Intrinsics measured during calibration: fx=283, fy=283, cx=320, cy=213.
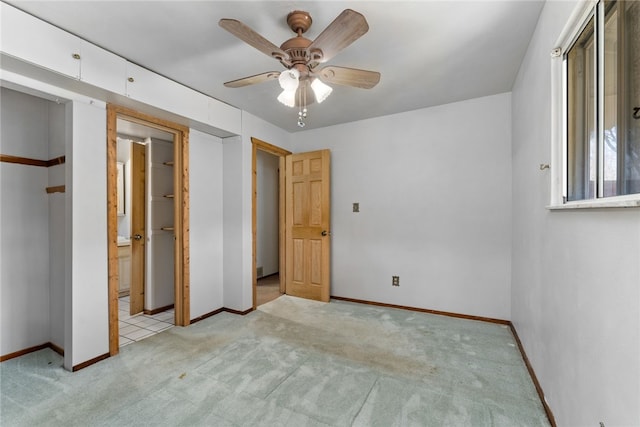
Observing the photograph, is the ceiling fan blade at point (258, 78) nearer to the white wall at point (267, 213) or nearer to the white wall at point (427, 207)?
the white wall at point (427, 207)

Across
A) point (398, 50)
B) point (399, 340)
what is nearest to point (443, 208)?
point (399, 340)

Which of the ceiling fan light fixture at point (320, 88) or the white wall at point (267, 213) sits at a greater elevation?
the ceiling fan light fixture at point (320, 88)

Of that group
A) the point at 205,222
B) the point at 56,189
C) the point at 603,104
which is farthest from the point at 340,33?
the point at 56,189

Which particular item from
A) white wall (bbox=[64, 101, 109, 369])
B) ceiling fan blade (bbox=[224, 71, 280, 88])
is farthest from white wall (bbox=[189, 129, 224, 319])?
ceiling fan blade (bbox=[224, 71, 280, 88])

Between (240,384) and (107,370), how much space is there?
108 centimetres

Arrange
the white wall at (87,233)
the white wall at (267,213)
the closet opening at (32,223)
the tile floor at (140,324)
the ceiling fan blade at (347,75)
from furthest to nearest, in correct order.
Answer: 1. the white wall at (267,213)
2. the tile floor at (140,324)
3. the closet opening at (32,223)
4. the white wall at (87,233)
5. the ceiling fan blade at (347,75)

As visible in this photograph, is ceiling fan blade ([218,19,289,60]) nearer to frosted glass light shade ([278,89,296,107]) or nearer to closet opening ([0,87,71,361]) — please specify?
frosted glass light shade ([278,89,296,107])

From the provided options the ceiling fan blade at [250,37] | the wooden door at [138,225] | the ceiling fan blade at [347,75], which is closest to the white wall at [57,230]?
the wooden door at [138,225]

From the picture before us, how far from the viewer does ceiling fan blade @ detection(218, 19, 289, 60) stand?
4.71 feet

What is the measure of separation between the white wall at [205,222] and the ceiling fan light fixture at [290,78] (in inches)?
72.2

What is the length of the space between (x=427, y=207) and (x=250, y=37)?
2.64 metres

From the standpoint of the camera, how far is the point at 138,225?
343 centimetres

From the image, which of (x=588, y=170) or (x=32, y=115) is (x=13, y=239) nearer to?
(x=32, y=115)

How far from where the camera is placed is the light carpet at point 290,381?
1688mm
